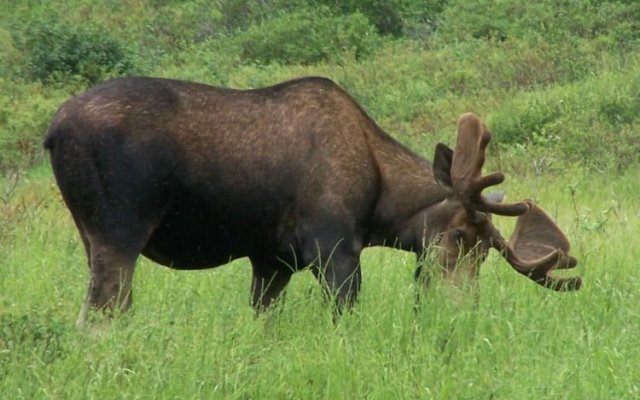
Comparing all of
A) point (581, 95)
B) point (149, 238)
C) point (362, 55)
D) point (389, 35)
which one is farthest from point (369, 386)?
point (389, 35)

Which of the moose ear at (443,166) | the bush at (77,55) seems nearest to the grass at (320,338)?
the moose ear at (443,166)

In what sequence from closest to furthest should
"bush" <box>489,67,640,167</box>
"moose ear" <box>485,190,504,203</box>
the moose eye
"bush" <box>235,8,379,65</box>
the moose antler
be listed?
the moose antler < the moose eye < "moose ear" <box>485,190,504,203</box> < "bush" <box>489,67,640,167</box> < "bush" <box>235,8,379,65</box>

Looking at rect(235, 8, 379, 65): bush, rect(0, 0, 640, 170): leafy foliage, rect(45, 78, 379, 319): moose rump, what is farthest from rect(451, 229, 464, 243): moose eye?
rect(235, 8, 379, 65): bush

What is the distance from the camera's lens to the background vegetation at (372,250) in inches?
245

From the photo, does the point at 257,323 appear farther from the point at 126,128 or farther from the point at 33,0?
the point at 33,0

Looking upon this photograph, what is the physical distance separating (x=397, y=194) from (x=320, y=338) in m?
1.55

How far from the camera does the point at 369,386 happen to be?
6.22 metres

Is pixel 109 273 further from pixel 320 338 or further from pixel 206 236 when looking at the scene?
A: pixel 320 338

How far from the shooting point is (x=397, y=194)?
8.16 meters

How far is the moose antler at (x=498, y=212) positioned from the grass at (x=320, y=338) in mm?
159

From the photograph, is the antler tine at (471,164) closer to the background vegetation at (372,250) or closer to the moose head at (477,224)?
the moose head at (477,224)

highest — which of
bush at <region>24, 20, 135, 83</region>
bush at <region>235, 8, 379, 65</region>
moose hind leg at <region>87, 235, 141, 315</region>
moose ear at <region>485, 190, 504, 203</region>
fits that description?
moose ear at <region>485, 190, 504, 203</region>

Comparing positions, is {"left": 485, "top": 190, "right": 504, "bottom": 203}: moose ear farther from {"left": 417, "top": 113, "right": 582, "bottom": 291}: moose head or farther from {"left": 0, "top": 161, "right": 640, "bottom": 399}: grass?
{"left": 0, "top": 161, "right": 640, "bottom": 399}: grass

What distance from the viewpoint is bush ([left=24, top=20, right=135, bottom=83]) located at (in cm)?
1877
